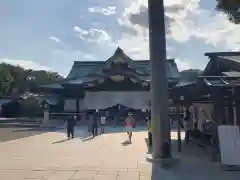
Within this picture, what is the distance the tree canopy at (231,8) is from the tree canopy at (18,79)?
171 feet

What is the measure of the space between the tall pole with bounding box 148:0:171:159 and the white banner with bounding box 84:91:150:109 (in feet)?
90.6

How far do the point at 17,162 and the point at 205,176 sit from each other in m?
5.81

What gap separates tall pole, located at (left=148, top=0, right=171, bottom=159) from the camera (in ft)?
31.7

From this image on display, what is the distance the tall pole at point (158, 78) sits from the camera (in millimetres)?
9672

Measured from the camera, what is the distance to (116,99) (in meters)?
38.1

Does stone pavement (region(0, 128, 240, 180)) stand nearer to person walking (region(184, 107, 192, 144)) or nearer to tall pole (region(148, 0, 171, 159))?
tall pole (region(148, 0, 171, 159))

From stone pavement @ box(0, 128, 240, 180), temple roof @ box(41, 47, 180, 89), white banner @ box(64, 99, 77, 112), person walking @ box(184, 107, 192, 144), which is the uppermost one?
temple roof @ box(41, 47, 180, 89)

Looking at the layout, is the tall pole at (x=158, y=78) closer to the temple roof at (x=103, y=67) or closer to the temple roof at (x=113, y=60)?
the temple roof at (x=103, y=67)

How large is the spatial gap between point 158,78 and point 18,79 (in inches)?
2224

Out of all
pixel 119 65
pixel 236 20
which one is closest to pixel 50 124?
pixel 119 65

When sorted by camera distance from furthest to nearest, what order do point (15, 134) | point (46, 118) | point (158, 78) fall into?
point (46, 118)
point (15, 134)
point (158, 78)

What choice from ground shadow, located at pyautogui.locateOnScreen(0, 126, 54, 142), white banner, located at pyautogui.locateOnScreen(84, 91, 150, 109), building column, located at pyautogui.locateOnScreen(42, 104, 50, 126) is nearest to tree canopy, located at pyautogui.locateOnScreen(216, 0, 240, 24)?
ground shadow, located at pyautogui.locateOnScreen(0, 126, 54, 142)

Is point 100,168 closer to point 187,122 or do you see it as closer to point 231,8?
point 231,8

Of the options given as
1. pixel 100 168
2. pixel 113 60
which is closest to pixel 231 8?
pixel 100 168
